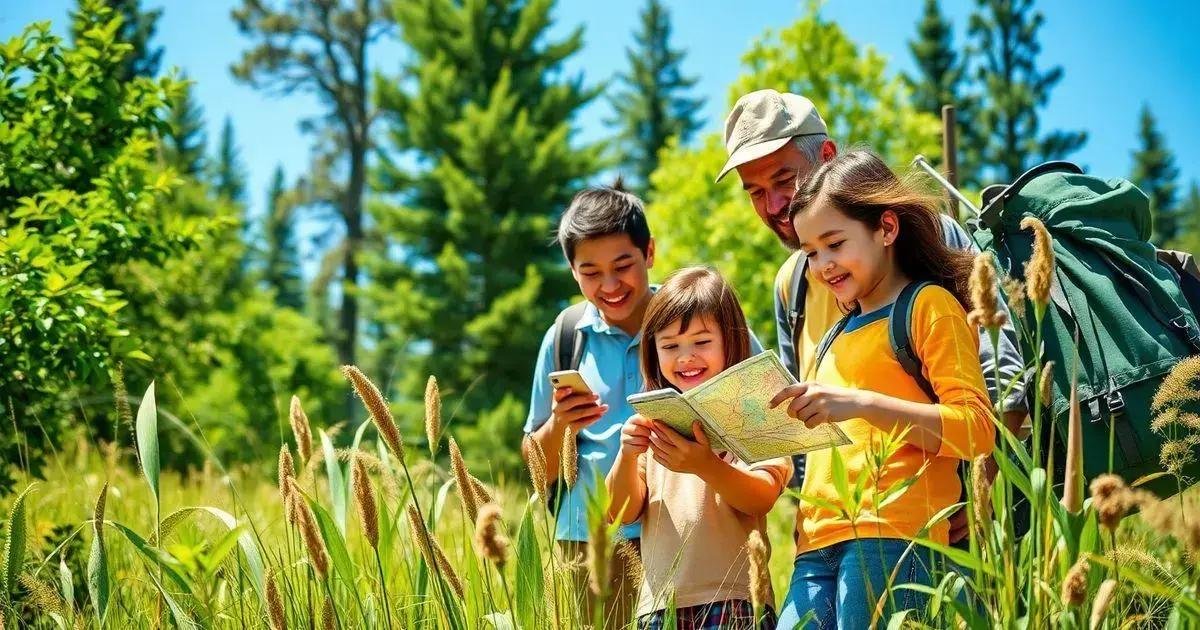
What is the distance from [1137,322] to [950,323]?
0.65 meters

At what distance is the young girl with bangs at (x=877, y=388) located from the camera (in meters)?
2.37

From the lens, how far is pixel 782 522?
851cm

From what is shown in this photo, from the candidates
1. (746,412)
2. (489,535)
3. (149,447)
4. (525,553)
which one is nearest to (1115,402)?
(746,412)

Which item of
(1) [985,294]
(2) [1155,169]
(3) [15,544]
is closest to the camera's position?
(1) [985,294]

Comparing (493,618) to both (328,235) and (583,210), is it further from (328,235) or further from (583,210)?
(328,235)

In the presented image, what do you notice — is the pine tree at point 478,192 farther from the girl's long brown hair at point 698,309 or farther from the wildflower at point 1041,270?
the wildflower at point 1041,270

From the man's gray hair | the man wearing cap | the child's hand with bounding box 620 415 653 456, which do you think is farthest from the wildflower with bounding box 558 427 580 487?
the man's gray hair

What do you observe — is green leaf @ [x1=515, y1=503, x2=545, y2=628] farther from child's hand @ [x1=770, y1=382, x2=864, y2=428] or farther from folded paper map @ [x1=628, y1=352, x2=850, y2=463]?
child's hand @ [x1=770, y1=382, x2=864, y2=428]

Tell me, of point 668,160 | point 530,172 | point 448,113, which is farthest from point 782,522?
point 448,113

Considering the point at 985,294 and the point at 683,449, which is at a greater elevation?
the point at 985,294

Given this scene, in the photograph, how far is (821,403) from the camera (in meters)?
2.34

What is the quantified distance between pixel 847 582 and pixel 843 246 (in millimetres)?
820

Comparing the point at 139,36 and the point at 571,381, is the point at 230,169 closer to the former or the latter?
the point at 139,36

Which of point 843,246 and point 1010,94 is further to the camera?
point 1010,94
